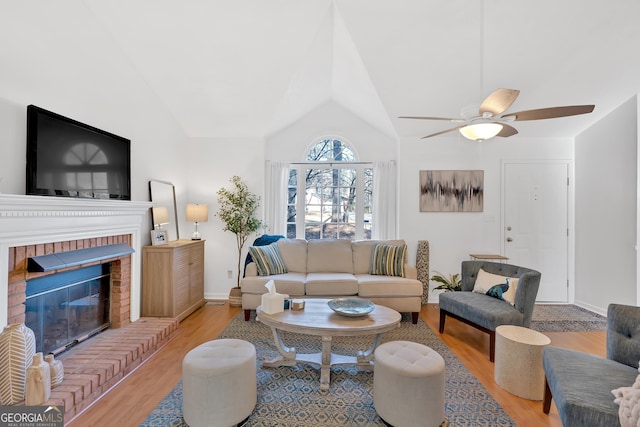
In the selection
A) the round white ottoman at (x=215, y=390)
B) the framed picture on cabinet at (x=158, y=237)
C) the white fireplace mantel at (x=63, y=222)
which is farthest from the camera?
the framed picture on cabinet at (x=158, y=237)

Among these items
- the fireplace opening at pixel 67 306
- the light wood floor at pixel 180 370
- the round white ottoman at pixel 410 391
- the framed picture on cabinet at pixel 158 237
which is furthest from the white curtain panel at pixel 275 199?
the round white ottoman at pixel 410 391

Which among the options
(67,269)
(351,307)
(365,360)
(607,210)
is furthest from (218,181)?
(607,210)

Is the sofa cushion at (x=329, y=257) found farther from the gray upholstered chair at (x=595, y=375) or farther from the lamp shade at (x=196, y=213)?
the gray upholstered chair at (x=595, y=375)

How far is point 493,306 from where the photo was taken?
2.79 meters

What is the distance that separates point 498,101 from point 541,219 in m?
3.28

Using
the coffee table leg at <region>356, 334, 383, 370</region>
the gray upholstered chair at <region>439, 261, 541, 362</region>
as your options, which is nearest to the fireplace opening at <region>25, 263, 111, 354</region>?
the coffee table leg at <region>356, 334, 383, 370</region>

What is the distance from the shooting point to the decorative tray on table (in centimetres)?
234

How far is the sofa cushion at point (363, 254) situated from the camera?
4082 millimetres

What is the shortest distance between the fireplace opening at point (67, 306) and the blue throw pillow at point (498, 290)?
12.7ft

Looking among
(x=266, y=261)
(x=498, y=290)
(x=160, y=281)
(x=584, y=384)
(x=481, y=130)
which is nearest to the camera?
(x=584, y=384)

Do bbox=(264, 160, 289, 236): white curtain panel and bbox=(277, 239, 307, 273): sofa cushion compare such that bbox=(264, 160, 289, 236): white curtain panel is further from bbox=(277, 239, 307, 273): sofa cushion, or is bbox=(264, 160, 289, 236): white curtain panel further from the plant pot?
the plant pot

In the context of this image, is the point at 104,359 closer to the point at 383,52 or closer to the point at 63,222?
the point at 63,222

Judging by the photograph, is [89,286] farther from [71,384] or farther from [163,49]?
[163,49]

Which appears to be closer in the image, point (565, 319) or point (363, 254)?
point (565, 319)
